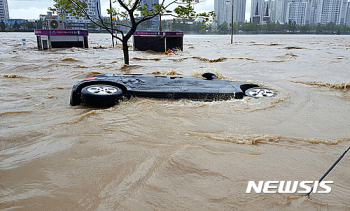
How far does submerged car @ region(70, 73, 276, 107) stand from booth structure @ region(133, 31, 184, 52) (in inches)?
586

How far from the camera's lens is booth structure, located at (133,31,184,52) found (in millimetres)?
20781

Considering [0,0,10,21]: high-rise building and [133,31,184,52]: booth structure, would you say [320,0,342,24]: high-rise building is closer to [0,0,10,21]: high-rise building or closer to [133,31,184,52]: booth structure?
[133,31,184,52]: booth structure

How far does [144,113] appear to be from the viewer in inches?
194

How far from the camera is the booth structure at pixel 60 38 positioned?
21.5m

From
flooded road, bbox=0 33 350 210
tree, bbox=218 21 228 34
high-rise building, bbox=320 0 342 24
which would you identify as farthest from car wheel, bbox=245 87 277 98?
high-rise building, bbox=320 0 342 24

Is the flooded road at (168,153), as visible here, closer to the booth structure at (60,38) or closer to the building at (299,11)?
the booth structure at (60,38)

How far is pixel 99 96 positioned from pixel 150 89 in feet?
3.53

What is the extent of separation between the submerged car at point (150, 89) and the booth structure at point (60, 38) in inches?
716

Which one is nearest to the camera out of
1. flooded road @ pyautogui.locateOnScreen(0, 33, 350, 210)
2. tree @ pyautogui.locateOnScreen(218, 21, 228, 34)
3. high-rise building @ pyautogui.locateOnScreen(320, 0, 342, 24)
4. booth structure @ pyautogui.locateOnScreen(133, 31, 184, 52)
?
flooded road @ pyautogui.locateOnScreen(0, 33, 350, 210)

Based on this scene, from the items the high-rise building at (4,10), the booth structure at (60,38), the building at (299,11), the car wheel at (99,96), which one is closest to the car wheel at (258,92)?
the car wheel at (99,96)

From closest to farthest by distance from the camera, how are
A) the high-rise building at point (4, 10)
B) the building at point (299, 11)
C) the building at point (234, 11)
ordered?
the high-rise building at point (4, 10)
the building at point (234, 11)
the building at point (299, 11)

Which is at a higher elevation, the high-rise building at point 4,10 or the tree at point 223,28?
the high-rise building at point 4,10

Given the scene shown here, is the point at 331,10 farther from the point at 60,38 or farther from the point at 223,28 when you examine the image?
the point at 60,38

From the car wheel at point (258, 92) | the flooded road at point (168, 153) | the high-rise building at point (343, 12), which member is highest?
the high-rise building at point (343, 12)
